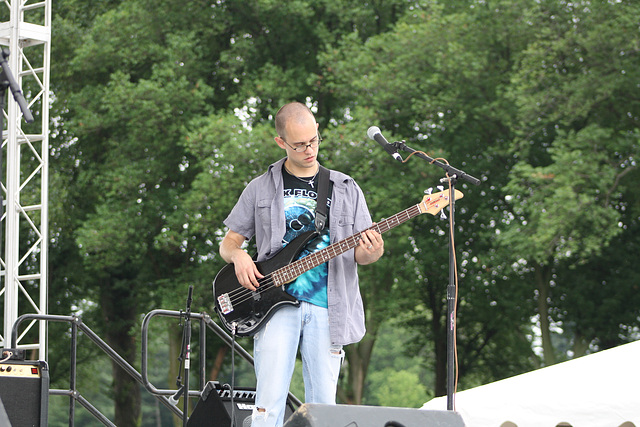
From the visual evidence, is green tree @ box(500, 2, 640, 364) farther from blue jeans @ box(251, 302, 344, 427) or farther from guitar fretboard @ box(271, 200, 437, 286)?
blue jeans @ box(251, 302, 344, 427)

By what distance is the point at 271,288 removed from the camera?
12.1ft

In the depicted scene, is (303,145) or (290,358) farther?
(303,145)

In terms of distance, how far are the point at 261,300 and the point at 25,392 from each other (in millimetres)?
1491

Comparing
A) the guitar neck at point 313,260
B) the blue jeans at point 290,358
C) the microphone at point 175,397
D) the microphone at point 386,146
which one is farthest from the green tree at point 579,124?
the blue jeans at point 290,358

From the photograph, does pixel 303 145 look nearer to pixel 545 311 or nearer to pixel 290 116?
pixel 290 116

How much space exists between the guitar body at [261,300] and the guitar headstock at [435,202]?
688 millimetres

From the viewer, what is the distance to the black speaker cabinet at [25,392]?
13.7 ft

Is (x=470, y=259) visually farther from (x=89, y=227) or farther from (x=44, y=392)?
(x=44, y=392)

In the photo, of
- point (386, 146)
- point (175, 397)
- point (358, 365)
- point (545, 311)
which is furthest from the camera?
point (358, 365)

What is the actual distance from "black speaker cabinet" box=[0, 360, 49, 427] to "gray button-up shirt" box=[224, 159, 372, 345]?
Answer: 1.40m

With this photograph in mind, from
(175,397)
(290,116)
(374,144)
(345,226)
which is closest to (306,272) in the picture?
(345,226)

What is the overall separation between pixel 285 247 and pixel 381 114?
1085cm

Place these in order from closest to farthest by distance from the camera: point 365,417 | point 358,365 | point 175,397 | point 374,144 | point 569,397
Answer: point 365,417 < point 175,397 < point 569,397 < point 374,144 < point 358,365

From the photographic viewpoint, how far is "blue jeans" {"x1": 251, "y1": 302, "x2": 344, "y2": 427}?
11.7 feet
